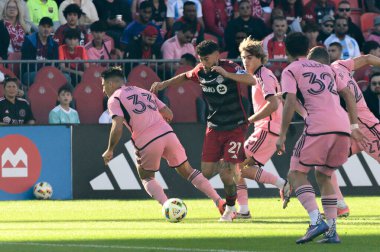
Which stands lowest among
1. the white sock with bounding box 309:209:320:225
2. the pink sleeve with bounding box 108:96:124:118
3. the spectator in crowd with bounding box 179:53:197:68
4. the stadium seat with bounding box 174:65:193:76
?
the stadium seat with bounding box 174:65:193:76

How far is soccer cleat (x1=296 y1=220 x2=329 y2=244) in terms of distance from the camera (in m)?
10.6

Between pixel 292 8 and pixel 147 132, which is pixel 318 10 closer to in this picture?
pixel 292 8

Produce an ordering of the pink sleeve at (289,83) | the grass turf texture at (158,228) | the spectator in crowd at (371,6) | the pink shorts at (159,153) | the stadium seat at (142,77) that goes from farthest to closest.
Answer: the spectator in crowd at (371,6) < the stadium seat at (142,77) < the pink shorts at (159,153) < the pink sleeve at (289,83) < the grass turf texture at (158,228)

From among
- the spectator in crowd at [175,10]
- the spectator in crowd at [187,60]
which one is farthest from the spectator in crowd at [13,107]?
the spectator in crowd at [175,10]

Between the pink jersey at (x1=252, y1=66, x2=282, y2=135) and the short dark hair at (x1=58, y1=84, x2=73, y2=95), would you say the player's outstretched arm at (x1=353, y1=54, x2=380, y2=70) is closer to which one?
the pink jersey at (x1=252, y1=66, x2=282, y2=135)

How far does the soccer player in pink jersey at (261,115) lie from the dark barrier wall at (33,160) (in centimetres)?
438

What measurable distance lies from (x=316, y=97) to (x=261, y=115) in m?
2.27

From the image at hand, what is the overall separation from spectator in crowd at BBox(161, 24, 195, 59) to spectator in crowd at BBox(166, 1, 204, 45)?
2.42 feet

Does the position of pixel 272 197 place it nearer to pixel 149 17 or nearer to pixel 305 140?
pixel 149 17

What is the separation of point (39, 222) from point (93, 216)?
1.09m

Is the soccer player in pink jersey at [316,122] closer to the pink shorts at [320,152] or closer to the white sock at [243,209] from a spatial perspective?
the pink shorts at [320,152]

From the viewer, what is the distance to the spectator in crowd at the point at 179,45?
20.8 metres

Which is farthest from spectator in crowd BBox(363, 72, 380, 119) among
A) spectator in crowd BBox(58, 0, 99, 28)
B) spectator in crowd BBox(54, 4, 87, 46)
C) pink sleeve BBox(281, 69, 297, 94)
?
pink sleeve BBox(281, 69, 297, 94)

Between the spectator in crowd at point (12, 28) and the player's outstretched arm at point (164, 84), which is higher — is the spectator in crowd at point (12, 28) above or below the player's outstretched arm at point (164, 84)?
below
